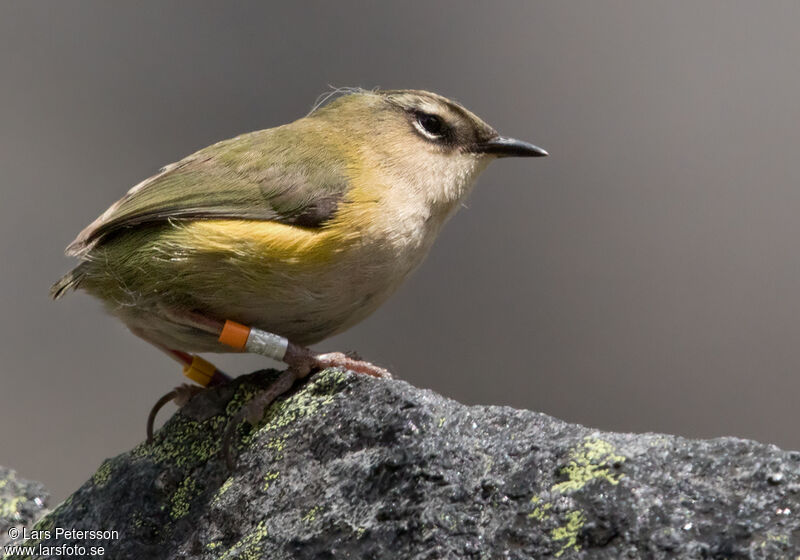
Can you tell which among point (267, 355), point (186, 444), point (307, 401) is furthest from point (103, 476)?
point (307, 401)

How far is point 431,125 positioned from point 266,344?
955mm

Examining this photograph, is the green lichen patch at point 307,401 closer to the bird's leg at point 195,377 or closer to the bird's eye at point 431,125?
the bird's leg at point 195,377

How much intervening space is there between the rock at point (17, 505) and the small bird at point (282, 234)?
0.82 m

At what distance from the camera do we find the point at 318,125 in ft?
9.21

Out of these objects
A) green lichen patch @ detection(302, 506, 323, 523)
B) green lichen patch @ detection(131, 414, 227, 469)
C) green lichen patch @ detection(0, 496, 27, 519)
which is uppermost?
green lichen patch @ detection(131, 414, 227, 469)

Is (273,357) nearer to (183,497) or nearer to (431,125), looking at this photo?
(183,497)

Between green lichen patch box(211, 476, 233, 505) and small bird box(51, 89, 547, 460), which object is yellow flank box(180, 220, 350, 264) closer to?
small bird box(51, 89, 547, 460)

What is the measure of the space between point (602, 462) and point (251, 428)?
0.96 meters

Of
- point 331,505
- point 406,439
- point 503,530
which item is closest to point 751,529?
point 503,530

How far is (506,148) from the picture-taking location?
275 centimetres

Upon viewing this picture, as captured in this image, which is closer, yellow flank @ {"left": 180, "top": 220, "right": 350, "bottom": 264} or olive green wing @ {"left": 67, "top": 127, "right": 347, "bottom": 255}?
yellow flank @ {"left": 180, "top": 220, "right": 350, "bottom": 264}

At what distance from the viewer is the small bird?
91.4 inches

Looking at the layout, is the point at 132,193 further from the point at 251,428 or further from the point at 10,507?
the point at 10,507

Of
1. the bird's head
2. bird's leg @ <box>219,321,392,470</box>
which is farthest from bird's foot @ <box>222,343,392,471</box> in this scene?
the bird's head
